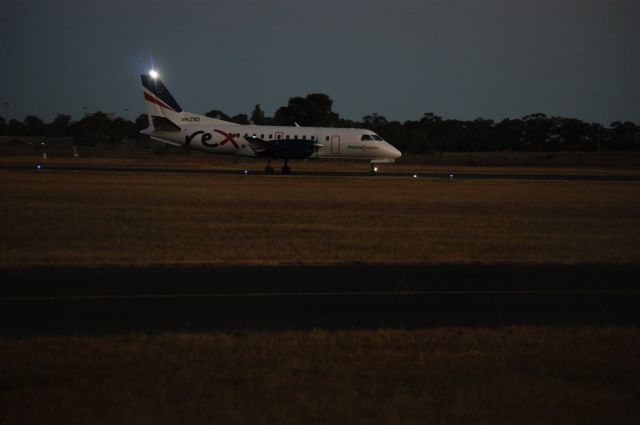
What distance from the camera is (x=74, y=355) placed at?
8.12 m

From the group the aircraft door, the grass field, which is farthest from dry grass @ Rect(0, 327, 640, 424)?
the aircraft door

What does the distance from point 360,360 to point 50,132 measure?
482 ft

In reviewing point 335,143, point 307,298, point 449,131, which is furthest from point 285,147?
point 449,131

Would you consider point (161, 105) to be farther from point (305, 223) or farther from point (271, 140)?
point (305, 223)

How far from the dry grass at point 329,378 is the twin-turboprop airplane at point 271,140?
37322 mm

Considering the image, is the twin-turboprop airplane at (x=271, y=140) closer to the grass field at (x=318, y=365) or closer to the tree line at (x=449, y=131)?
the grass field at (x=318, y=365)

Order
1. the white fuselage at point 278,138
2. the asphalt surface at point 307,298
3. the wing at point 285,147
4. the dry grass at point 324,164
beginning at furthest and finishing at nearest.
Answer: the dry grass at point 324,164
the white fuselage at point 278,138
the wing at point 285,147
the asphalt surface at point 307,298

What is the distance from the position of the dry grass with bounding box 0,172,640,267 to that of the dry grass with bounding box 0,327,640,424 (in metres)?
6.18

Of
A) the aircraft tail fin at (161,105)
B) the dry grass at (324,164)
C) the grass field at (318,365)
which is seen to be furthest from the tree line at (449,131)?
the grass field at (318,365)

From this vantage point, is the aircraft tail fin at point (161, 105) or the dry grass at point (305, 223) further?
the aircraft tail fin at point (161, 105)

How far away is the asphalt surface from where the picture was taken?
32.8ft

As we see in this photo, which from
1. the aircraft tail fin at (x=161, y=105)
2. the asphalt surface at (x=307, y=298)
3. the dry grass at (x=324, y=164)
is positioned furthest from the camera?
the dry grass at (x=324, y=164)

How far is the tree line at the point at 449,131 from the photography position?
4515 inches

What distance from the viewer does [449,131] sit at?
461 ft
